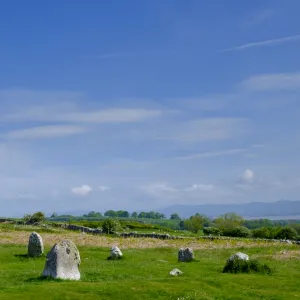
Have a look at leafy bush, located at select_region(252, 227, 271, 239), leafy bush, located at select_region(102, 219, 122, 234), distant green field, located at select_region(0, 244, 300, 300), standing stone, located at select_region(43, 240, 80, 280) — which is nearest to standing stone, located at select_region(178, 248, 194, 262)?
distant green field, located at select_region(0, 244, 300, 300)

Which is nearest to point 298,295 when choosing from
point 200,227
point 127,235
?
point 127,235

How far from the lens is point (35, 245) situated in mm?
44219

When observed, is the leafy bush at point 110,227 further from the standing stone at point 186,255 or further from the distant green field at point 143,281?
the standing stone at point 186,255

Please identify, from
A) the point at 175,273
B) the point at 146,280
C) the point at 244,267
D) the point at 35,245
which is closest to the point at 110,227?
the point at 35,245

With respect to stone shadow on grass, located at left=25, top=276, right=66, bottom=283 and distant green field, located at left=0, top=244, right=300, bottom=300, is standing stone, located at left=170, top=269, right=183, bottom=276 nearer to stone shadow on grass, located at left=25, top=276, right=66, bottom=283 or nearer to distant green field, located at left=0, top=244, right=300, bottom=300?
distant green field, located at left=0, top=244, right=300, bottom=300

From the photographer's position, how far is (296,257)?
4975 centimetres

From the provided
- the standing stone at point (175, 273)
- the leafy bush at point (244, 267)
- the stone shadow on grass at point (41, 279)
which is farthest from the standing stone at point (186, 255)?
the stone shadow on grass at point (41, 279)

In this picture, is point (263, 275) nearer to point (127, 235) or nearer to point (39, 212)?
point (127, 235)

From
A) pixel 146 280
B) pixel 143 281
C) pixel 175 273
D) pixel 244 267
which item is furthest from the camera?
pixel 244 267

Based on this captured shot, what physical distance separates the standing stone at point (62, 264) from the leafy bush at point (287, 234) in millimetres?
62851

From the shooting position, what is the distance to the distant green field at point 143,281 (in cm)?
2756

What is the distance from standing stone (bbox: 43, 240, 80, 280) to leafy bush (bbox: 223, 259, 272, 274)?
38.7 ft

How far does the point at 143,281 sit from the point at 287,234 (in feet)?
214

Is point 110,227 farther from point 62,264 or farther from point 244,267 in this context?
point 62,264
